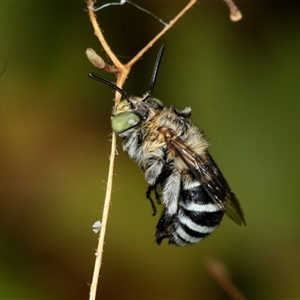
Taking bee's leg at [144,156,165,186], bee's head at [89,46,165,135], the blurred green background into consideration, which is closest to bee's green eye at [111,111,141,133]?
bee's head at [89,46,165,135]

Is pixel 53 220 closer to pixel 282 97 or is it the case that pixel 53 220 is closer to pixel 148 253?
pixel 148 253

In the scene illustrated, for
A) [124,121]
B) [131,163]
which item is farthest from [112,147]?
[131,163]

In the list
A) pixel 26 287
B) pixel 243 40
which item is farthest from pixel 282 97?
pixel 26 287

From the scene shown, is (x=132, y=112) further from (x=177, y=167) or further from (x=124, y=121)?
(x=177, y=167)

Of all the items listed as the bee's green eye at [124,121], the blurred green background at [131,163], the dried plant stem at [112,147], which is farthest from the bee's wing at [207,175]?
the blurred green background at [131,163]

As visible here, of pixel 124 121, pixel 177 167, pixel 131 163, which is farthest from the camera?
pixel 131 163
